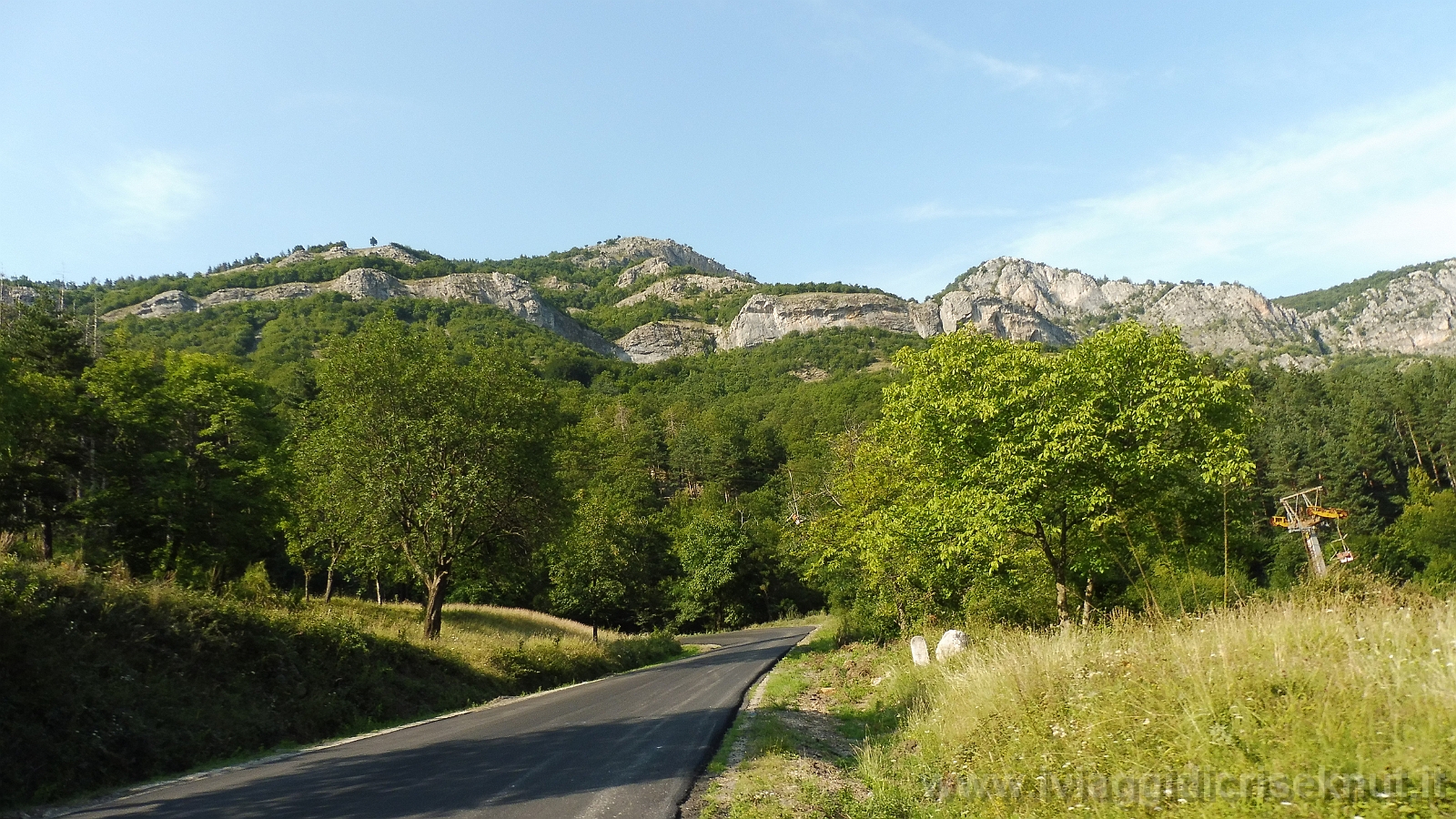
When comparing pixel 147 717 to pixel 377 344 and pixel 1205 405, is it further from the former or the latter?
pixel 1205 405

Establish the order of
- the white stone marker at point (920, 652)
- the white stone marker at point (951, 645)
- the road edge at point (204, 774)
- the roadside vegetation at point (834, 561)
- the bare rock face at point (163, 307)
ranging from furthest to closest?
the bare rock face at point (163, 307)
the white stone marker at point (920, 652)
the white stone marker at point (951, 645)
the road edge at point (204, 774)
the roadside vegetation at point (834, 561)

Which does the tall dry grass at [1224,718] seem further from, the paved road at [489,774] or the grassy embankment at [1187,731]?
the paved road at [489,774]

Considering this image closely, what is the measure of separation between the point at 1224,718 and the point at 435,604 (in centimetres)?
2245

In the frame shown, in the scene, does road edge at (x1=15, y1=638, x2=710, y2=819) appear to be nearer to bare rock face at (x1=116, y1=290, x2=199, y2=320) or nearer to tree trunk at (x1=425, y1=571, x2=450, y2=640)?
tree trunk at (x1=425, y1=571, x2=450, y2=640)

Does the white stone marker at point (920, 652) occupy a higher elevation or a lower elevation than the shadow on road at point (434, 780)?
lower

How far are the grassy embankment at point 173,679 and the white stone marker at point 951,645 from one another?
11.4m

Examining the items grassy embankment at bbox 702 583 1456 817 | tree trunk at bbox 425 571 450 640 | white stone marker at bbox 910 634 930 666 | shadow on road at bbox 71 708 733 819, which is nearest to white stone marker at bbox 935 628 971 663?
white stone marker at bbox 910 634 930 666

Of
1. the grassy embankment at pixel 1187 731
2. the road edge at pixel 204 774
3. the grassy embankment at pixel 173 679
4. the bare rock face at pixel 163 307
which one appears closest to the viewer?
the grassy embankment at pixel 1187 731

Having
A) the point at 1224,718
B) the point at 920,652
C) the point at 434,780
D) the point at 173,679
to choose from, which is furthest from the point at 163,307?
the point at 1224,718

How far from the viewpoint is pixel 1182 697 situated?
21.5ft

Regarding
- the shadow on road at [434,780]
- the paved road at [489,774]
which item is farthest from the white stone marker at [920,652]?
the shadow on road at [434,780]

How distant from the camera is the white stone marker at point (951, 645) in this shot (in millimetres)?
15593

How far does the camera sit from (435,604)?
78.7 ft

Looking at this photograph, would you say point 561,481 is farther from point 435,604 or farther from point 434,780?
point 434,780
